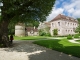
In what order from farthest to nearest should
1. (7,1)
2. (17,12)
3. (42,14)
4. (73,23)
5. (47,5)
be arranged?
(73,23) < (42,14) < (47,5) < (17,12) < (7,1)

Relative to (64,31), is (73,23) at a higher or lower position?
higher

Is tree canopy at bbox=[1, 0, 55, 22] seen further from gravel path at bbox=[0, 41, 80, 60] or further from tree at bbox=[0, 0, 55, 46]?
gravel path at bbox=[0, 41, 80, 60]

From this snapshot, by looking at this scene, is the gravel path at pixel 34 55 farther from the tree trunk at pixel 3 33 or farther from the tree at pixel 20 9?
the tree at pixel 20 9

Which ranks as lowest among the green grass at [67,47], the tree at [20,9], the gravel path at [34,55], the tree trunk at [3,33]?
the gravel path at [34,55]

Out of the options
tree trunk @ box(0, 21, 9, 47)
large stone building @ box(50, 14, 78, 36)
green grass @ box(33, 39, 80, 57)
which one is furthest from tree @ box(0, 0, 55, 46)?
large stone building @ box(50, 14, 78, 36)

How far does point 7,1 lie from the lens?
14.4 meters

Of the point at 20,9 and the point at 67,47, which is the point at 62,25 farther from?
the point at 20,9

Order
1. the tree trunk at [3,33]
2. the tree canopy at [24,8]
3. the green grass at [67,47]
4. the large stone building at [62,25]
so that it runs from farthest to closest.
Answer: the large stone building at [62,25] < the tree trunk at [3,33] < the tree canopy at [24,8] < the green grass at [67,47]

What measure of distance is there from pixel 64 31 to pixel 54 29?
14.3 feet

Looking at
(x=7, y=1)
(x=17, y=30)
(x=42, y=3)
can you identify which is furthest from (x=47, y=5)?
(x=17, y=30)

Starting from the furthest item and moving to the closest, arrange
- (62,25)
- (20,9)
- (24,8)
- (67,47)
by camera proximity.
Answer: (62,25), (24,8), (20,9), (67,47)

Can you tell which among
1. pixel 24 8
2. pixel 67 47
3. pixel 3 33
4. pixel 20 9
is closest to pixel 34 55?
pixel 67 47

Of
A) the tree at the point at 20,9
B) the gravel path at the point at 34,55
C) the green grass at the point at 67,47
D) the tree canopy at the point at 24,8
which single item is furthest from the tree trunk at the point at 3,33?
the green grass at the point at 67,47

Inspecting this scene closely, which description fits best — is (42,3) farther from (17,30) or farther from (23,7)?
(17,30)
